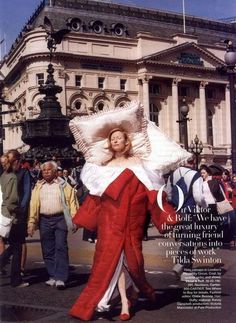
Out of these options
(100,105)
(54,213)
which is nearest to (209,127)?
(100,105)

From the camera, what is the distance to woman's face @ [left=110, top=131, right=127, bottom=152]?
5.16 m

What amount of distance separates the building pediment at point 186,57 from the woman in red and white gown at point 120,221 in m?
32.6

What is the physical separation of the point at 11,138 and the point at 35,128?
18864mm

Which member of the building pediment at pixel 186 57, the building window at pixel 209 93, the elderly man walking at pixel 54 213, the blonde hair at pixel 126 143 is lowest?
the elderly man walking at pixel 54 213

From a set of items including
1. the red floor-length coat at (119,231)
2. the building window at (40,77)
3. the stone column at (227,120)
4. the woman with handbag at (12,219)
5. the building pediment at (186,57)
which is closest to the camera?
the red floor-length coat at (119,231)

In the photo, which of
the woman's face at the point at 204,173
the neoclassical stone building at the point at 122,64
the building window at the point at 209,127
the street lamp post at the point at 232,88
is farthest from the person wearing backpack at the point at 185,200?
the building window at the point at 209,127

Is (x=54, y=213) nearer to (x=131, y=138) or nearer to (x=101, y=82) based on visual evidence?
(x=131, y=138)

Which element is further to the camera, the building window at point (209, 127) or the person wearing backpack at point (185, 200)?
the building window at point (209, 127)

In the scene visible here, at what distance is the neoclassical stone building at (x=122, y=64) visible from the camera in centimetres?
3641

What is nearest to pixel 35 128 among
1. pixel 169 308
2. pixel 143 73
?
pixel 169 308

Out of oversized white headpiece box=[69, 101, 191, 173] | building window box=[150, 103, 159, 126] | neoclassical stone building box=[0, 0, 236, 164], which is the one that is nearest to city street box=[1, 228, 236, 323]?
oversized white headpiece box=[69, 101, 191, 173]

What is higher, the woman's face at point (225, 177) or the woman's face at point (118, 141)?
the woman's face at point (118, 141)

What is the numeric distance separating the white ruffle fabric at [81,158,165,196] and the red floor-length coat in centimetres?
4

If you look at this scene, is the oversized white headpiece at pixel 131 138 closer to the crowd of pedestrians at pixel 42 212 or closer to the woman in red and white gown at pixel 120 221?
the woman in red and white gown at pixel 120 221
